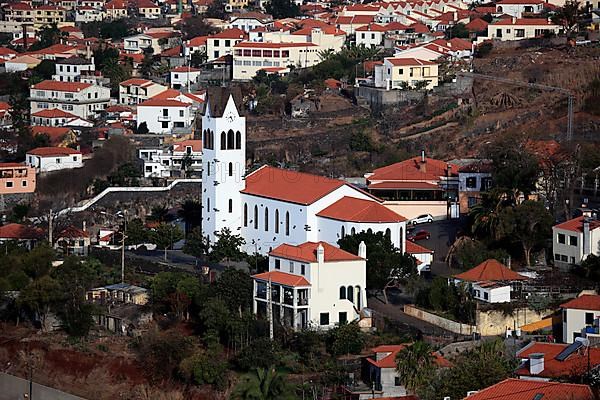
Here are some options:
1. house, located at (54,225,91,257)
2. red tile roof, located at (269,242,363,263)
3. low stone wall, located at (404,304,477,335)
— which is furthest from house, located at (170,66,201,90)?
low stone wall, located at (404,304,477,335)

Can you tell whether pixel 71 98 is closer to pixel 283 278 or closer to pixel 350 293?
pixel 283 278

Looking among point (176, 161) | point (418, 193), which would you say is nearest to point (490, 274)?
point (418, 193)

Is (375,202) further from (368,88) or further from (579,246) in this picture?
(368,88)

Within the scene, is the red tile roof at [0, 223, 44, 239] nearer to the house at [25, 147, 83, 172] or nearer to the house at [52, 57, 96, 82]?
the house at [25, 147, 83, 172]

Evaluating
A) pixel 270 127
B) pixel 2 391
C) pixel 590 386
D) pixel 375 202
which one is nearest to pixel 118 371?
pixel 2 391

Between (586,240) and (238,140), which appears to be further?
(238,140)

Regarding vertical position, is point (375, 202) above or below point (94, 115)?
above

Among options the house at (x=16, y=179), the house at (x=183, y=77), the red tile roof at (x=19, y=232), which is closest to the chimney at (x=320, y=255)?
the red tile roof at (x=19, y=232)

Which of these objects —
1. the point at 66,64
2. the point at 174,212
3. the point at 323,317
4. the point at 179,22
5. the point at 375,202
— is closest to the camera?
the point at 323,317
